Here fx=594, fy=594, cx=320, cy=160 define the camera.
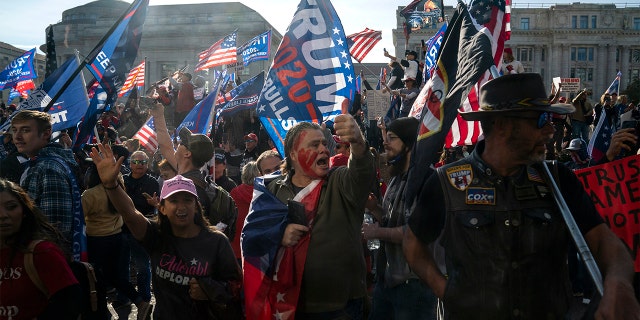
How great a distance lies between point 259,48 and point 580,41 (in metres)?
82.9

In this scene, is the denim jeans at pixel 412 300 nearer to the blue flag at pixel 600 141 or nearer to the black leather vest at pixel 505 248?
the black leather vest at pixel 505 248

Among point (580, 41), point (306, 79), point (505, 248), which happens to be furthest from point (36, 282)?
point (580, 41)

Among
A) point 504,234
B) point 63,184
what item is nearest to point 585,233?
point 504,234

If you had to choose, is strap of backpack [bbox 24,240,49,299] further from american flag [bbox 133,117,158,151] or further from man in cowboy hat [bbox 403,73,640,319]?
american flag [bbox 133,117,158,151]

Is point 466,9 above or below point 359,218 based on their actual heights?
above

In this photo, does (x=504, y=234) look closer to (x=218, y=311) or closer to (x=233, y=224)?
(x=218, y=311)

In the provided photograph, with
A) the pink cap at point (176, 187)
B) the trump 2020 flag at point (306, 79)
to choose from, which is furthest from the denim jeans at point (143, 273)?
the pink cap at point (176, 187)

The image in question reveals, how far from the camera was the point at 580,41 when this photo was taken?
8888 centimetres

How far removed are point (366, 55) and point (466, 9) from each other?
12.0 meters

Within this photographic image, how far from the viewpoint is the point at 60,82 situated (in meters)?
7.49

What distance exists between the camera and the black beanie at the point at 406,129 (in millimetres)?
4336

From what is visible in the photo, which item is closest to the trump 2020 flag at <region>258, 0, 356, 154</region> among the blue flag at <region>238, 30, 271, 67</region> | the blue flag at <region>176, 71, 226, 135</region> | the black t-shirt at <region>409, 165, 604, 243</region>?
the black t-shirt at <region>409, 165, 604, 243</region>

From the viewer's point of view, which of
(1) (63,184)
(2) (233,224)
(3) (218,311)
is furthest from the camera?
(2) (233,224)

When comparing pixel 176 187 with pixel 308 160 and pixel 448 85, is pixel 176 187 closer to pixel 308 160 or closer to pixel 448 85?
pixel 308 160
